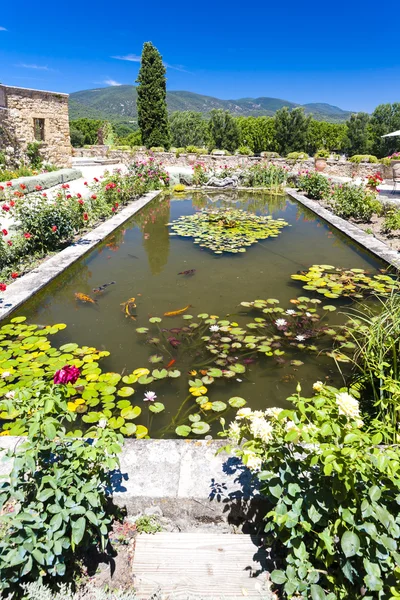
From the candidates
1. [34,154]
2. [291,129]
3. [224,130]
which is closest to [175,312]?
[34,154]

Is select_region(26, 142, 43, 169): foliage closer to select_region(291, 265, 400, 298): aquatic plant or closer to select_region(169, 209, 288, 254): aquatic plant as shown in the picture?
select_region(169, 209, 288, 254): aquatic plant

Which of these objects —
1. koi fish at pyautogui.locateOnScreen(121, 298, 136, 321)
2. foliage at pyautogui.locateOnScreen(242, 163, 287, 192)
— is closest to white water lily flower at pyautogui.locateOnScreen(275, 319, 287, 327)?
koi fish at pyautogui.locateOnScreen(121, 298, 136, 321)

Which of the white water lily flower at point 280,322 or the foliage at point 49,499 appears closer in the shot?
the foliage at point 49,499

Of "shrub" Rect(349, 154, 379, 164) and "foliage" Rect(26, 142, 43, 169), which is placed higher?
"shrub" Rect(349, 154, 379, 164)

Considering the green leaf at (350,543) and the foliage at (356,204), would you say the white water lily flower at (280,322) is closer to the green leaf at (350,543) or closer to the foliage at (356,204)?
the green leaf at (350,543)

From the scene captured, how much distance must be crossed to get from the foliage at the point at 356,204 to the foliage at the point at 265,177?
494 centimetres

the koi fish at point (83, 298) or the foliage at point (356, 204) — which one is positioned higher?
the foliage at point (356, 204)

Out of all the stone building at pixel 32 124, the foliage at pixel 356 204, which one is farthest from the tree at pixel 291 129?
the foliage at pixel 356 204

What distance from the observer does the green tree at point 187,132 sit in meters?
44.5

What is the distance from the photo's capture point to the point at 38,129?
13.5 meters

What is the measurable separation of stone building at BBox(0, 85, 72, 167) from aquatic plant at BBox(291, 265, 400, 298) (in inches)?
481

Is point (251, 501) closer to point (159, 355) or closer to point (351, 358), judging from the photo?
point (159, 355)

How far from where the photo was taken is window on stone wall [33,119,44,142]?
43.8ft

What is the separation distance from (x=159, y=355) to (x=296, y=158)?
1447 cm
